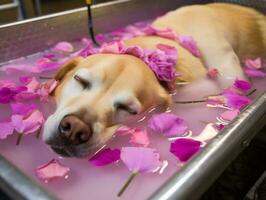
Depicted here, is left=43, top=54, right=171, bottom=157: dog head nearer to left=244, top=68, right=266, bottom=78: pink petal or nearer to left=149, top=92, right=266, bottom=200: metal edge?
left=149, top=92, right=266, bottom=200: metal edge

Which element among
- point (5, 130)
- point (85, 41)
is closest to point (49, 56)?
point (85, 41)

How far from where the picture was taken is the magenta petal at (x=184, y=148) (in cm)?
114

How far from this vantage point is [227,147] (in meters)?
0.93

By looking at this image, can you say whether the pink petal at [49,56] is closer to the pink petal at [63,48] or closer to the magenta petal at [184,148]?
the pink petal at [63,48]

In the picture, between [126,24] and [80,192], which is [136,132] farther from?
[126,24]

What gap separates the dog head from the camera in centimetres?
113

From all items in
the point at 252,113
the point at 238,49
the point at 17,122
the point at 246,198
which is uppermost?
the point at 252,113

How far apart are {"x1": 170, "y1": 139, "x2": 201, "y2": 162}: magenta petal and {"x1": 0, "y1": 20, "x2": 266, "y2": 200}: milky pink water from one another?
0.7 inches

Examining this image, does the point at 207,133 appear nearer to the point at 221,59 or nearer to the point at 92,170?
the point at 92,170

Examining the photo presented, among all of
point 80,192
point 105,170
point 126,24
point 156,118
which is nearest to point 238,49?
point 126,24

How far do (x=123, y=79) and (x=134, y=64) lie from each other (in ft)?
0.37

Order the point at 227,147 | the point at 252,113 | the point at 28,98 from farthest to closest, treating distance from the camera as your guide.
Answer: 1. the point at 28,98
2. the point at 252,113
3. the point at 227,147

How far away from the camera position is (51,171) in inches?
42.4

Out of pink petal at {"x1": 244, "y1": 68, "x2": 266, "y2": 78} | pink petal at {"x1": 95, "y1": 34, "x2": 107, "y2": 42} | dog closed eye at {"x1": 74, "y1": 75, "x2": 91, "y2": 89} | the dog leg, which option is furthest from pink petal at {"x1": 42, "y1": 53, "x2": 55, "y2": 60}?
pink petal at {"x1": 244, "y1": 68, "x2": 266, "y2": 78}
